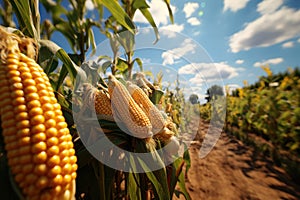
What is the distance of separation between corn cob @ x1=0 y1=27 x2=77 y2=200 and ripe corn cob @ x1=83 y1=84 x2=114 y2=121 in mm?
212

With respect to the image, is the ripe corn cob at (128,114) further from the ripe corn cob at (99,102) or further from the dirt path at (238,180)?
the dirt path at (238,180)

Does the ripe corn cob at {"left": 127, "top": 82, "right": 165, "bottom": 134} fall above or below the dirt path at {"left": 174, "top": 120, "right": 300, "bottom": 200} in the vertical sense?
above

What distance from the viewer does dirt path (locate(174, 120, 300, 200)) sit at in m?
1.63

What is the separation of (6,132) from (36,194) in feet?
0.39

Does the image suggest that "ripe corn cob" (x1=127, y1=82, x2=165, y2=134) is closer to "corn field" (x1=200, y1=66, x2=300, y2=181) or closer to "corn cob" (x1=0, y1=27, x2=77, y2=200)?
"corn cob" (x1=0, y1=27, x2=77, y2=200)

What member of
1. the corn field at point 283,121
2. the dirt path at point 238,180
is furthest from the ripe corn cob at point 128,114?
the corn field at point 283,121

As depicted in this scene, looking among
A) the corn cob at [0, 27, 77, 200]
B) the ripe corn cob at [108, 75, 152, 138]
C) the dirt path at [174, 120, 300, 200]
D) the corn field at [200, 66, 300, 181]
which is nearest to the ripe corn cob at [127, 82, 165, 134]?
the ripe corn cob at [108, 75, 152, 138]

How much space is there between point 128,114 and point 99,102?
0.12m

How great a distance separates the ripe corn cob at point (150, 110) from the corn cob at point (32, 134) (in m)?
0.32

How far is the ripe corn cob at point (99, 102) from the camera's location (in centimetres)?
55

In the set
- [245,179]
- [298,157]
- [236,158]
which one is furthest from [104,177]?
[298,157]

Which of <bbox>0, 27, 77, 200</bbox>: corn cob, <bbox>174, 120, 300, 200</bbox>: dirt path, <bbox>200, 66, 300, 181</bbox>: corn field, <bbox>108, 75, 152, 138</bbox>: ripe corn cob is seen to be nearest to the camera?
<bbox>0, 27, 77, 200</bbox>: corn cob

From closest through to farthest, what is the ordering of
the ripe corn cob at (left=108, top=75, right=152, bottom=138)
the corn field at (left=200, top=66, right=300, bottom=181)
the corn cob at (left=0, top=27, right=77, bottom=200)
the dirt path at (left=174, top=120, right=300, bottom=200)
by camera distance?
the corn cob at (left=0, top=27, right=77, bottom=200), the ripe corn cob at (left=108, top=75, right=152, bottom=138), the dirt path at (left=174, top=120, right=300, bottom=200), the corn field at (left=200, top=66, right=300, bottom=181)

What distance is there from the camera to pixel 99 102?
0.57 meters
